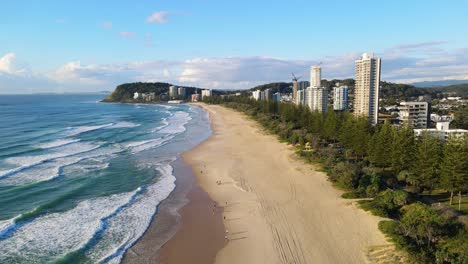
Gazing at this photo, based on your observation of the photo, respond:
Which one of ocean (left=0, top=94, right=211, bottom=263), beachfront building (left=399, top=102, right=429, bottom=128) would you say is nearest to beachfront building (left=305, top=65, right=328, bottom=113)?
beachfront building (left=399, top=102, right=429, bottom=128)

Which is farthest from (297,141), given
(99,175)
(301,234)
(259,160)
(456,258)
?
(456,258)

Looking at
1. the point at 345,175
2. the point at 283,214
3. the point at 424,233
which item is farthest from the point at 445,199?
the point at 283,214

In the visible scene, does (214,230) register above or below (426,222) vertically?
below

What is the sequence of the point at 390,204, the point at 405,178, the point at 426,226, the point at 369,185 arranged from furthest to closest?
the point at 405,178 < the point at 369,185 < the point at 390,204 < the point at 426,226

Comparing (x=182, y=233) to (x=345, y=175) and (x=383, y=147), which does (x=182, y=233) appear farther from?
(x=383, y=147)

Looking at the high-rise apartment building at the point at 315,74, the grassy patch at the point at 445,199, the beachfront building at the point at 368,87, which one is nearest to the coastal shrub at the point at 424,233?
the grassy patch at the point at 445,199

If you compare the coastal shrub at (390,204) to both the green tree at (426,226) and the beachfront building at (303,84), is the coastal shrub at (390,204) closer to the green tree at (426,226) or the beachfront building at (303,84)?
the green tree at (426,226)

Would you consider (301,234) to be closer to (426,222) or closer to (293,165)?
(426,222)
